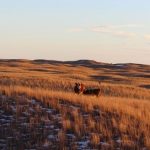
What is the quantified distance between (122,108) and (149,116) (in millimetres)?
1007

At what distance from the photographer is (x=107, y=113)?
18.2 metres

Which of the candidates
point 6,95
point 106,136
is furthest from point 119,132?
point 6,95

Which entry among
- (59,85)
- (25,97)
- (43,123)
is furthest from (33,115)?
(59,85)

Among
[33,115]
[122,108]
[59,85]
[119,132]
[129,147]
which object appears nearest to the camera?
[129,147]

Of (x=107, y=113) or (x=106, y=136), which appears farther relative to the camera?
(x=107, y=113)

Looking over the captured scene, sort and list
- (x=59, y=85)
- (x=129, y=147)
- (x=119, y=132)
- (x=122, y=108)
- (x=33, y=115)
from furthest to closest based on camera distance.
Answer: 1. (x=59, y=85)
2. (x=122, y=108)
3. (x=33, y=115)
4. (x=119, y=132)
5. (x=129, y=147)

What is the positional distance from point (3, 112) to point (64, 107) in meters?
2.08

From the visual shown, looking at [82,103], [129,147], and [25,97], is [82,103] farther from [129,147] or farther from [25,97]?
[129,147]

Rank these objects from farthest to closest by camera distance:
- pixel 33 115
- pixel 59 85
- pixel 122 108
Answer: pixel 59 85 < pixel 122 108 < pixel 33 115

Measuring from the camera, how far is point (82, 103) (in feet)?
63.4

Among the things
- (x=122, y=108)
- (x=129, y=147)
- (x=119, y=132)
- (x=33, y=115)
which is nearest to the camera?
(x=129, y=147)

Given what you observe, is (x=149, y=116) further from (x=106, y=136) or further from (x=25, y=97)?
(x=25, y=97)

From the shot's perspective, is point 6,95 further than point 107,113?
Yes

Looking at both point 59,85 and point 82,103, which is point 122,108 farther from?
point 59,85
